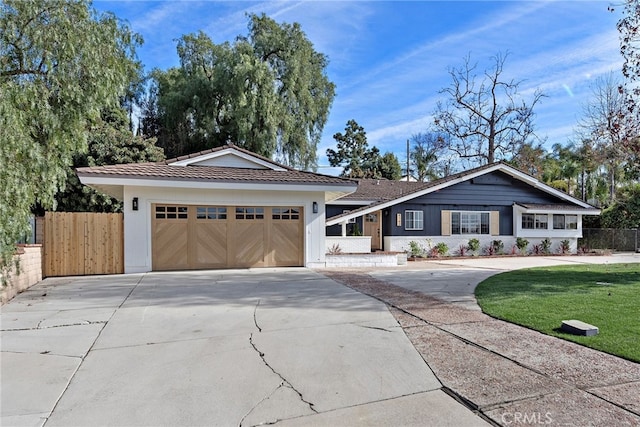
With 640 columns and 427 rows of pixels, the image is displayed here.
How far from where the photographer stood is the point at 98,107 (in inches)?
327

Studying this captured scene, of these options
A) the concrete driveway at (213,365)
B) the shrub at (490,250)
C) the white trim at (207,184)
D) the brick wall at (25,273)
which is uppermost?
the white trim at (207,184)

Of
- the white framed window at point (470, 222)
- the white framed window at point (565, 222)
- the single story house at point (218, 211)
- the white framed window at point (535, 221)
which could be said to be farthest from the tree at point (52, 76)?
the white framed window at point (565, 222)

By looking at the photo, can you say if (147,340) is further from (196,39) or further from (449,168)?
(449,168)

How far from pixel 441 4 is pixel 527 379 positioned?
35.9ft

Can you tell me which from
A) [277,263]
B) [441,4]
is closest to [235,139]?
[277,263]

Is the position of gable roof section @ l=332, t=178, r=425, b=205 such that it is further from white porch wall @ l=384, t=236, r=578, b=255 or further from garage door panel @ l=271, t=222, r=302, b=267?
garage door panel @ l=271, t=222, r=302, b=267

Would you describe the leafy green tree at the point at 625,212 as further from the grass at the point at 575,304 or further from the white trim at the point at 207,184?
the white trim at the point at 207,184

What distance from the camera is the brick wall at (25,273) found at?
25.0 ft

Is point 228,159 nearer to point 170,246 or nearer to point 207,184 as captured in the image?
point 207,184

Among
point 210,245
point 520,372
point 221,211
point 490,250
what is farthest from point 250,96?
point 520,372

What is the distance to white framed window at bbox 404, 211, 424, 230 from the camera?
19.8 metres

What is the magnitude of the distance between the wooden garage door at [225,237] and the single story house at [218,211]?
3 centimetres

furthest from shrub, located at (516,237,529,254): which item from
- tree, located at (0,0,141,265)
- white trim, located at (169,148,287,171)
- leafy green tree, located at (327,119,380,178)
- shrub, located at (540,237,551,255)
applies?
leafy green tree, located at (327,119,380,178)

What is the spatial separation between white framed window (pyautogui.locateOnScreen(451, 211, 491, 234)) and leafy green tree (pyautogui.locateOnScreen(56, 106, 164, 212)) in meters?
16.0
